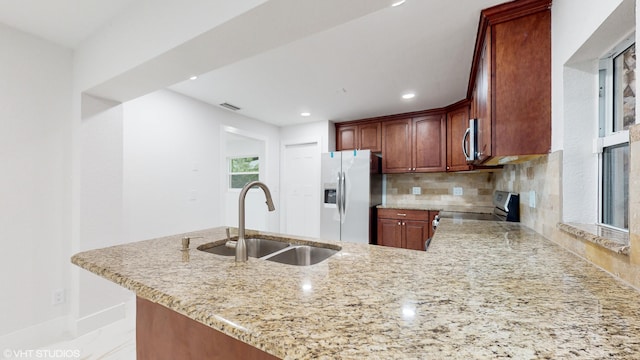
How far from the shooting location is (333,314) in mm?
595

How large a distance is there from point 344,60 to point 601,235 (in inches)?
76.5

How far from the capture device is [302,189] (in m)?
4.38

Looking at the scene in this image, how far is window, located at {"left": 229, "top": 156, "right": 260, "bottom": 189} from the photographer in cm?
548

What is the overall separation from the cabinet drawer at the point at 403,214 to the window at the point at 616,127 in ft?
7.50

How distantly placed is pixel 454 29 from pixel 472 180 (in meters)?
2.52

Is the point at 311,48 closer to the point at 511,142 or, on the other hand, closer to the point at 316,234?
the point at 511,142

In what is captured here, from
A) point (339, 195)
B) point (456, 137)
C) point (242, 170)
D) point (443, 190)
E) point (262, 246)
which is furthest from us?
point (242, 170)

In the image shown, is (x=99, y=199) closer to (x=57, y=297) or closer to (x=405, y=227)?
(x=57, y=297)

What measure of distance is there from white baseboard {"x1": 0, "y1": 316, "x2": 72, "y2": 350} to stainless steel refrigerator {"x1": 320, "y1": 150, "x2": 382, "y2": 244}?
9.28 feet

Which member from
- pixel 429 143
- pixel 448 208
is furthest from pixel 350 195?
pixel 448 208

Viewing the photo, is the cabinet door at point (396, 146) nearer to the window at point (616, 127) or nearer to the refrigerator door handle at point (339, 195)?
the refrigerator door handle at point (339, 195)

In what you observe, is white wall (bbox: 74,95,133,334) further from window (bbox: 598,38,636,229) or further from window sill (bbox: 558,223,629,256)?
window (bbox: 598,38,636,229)

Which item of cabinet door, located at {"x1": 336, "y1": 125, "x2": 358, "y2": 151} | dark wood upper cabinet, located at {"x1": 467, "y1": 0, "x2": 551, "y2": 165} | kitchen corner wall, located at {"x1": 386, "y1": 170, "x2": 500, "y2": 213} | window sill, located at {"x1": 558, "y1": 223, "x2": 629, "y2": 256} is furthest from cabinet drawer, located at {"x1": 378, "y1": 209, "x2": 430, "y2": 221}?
window sill, located at {"x1": 558, "y1": 223, "x2": 629, "y2": 256}

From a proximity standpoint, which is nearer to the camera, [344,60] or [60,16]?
[60,16]
